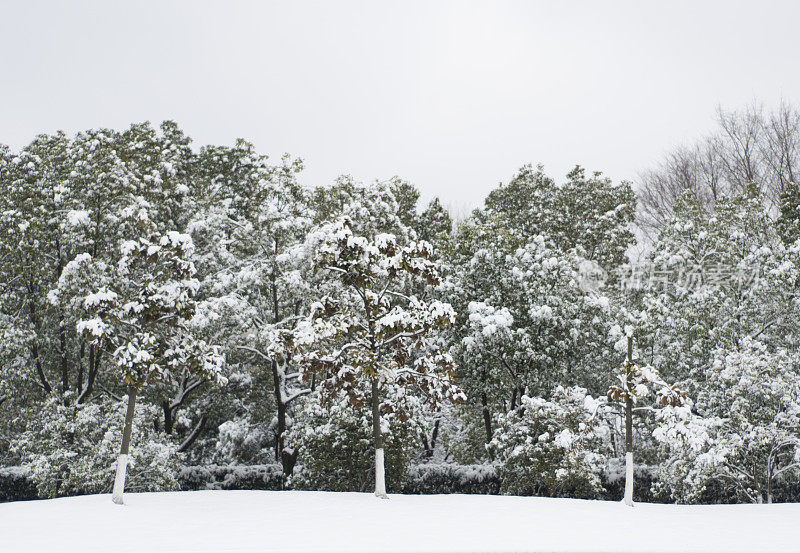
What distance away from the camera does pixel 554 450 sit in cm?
1498

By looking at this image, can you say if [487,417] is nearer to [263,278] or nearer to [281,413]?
[281,413]

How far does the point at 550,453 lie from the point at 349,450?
454 cm

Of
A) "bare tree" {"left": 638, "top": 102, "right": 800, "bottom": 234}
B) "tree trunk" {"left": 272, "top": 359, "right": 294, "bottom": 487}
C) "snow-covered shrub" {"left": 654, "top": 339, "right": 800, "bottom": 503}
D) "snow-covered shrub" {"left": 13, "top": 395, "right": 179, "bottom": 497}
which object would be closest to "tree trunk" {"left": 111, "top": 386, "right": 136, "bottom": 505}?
"snow-covered shrub" {"left": 13, "top": 395, "right": 179, "bottom": 497}

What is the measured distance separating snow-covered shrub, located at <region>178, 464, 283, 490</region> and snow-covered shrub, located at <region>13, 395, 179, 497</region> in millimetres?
2617

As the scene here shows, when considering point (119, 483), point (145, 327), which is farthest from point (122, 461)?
point (145, 327)

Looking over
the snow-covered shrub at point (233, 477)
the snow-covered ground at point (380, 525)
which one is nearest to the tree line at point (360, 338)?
the snow-covered shrub at point (233, 477)

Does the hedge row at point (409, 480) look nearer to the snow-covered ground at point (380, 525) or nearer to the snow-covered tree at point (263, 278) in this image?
the snow-covered tree at point (263, 278)

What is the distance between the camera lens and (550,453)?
15.1 metres

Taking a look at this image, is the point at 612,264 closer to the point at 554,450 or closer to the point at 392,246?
the point at 554,450

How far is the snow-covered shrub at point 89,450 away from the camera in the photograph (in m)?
15.6

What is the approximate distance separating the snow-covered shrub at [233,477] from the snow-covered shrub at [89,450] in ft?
8.59

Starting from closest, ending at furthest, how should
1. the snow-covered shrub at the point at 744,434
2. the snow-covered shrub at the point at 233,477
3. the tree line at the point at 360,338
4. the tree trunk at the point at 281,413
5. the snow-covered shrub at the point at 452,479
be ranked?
the tree line at the point at 360,338, the snow-covered shrub at the point at 744,434, the snow-covered shrub at the point at 452,479, the tree trunk at the point at 281,413, the snow-covered shrub at the point at 233,477

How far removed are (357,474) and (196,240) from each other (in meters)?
9.62

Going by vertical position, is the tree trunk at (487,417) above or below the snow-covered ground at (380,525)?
Result: above
